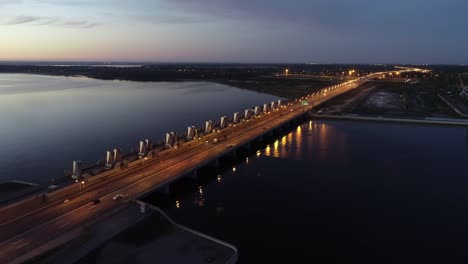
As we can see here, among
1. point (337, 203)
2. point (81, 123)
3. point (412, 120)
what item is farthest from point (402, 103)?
point (81, 123)

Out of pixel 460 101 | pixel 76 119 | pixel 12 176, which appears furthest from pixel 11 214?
pixel 460 101

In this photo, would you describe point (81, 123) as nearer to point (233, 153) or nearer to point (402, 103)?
point (233, 153)

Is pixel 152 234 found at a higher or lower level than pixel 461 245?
higher

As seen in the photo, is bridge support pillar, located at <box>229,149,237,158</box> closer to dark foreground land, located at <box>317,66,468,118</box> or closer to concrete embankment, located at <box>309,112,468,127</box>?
concrete embankment, located at <box>309,112,468,127</box>

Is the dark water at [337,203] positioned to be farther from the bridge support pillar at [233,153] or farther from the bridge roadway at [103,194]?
the bridge roadway at [103,194]

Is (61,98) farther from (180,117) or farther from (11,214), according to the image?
(11,214)

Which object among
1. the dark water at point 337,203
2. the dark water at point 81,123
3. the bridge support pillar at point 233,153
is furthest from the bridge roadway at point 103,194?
the dark water at point 81,123
